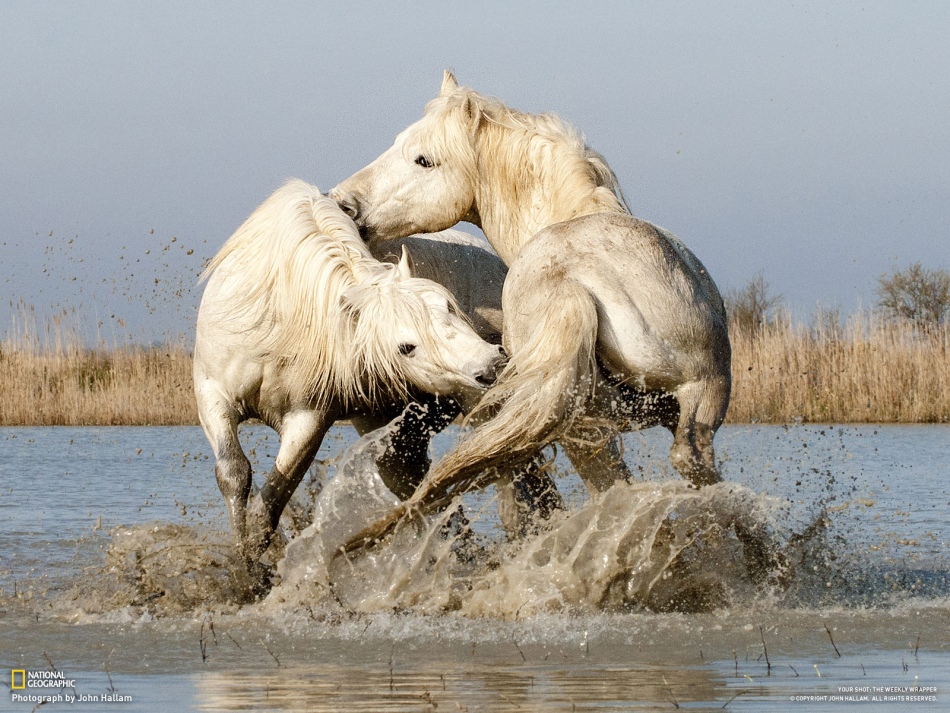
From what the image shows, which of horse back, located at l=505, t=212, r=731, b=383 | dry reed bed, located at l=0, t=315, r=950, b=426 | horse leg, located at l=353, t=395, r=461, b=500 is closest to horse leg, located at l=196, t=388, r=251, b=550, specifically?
horse leg, located at l=353, t=395, r=461, b=500

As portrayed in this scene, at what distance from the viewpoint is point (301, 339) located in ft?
17.7

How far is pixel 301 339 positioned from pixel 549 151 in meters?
1.32

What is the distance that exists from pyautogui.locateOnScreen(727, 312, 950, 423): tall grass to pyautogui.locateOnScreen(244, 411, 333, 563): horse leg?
338 inches

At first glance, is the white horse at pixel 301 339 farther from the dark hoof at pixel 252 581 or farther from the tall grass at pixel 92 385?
the tall grass at pixel 92 385

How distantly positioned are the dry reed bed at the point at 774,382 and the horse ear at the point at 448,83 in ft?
26.8

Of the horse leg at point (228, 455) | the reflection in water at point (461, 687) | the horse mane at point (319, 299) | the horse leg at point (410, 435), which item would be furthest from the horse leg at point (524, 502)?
the reflection in water at point (461, 687)

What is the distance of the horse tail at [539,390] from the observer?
452cm

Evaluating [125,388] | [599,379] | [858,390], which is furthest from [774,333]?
[599,379]

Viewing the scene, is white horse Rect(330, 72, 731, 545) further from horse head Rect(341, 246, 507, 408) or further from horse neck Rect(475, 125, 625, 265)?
horse head Rect(341, 246, 507, 408)

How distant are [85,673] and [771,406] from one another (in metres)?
10.5

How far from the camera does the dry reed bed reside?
13742 millimetres

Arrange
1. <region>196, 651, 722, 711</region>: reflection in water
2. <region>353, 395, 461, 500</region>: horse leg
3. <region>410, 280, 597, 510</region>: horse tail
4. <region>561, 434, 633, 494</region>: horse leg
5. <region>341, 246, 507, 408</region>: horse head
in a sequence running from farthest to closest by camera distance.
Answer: <region>353, 395, 461, 500</region>: horse leg, <region>561, 434, 633, 494</region>: horse leg, <region>341, 246, 507, 408</region>: horse head, <region>410, 280, 597, 510</region>: horse tail, <region>196, 651, 722, 711</region>: reflection in water

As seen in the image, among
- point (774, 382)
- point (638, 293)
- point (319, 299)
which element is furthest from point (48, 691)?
point (774, 382)

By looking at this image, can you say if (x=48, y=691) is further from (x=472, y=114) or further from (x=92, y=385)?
(x=92, y=385)
